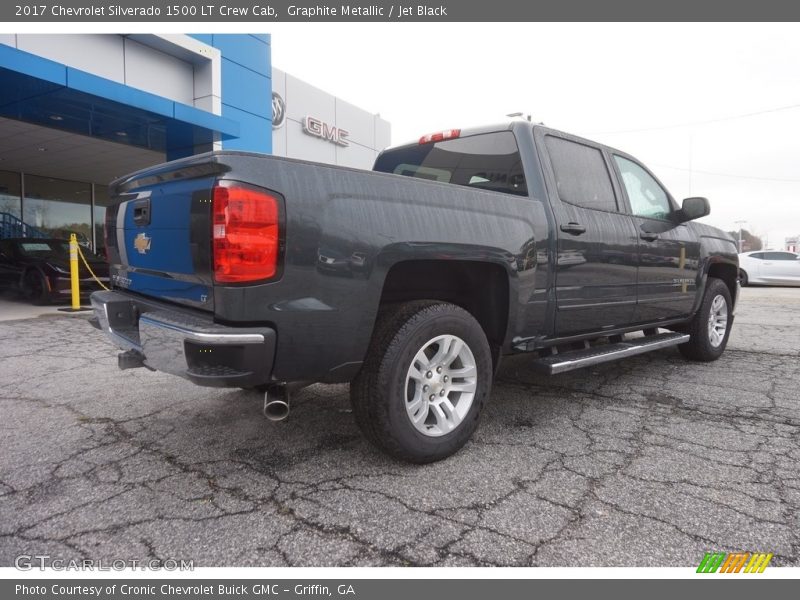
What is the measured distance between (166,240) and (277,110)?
15.6m

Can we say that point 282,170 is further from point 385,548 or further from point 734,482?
point 734,482

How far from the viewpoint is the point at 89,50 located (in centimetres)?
1010

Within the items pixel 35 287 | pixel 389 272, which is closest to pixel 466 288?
pixel 389 272

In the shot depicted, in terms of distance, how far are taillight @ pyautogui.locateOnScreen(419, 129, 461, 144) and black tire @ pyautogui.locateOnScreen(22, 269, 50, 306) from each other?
8.88m

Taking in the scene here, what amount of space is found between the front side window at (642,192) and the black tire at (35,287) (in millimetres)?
10091

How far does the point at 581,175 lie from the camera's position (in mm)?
3715

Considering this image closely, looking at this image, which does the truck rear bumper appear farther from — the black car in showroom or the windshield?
the windshield

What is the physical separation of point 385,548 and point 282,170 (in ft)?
5.01

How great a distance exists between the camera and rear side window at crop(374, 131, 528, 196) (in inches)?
136

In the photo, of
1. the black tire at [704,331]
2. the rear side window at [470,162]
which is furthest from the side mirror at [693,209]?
the rear side window at [470,162]

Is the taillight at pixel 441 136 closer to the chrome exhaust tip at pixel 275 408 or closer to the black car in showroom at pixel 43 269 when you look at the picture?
the chrome exhaust tip at pixel 275 408

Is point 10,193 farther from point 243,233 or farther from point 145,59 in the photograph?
point 243,233

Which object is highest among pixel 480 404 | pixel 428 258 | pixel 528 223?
pixel 528 223
